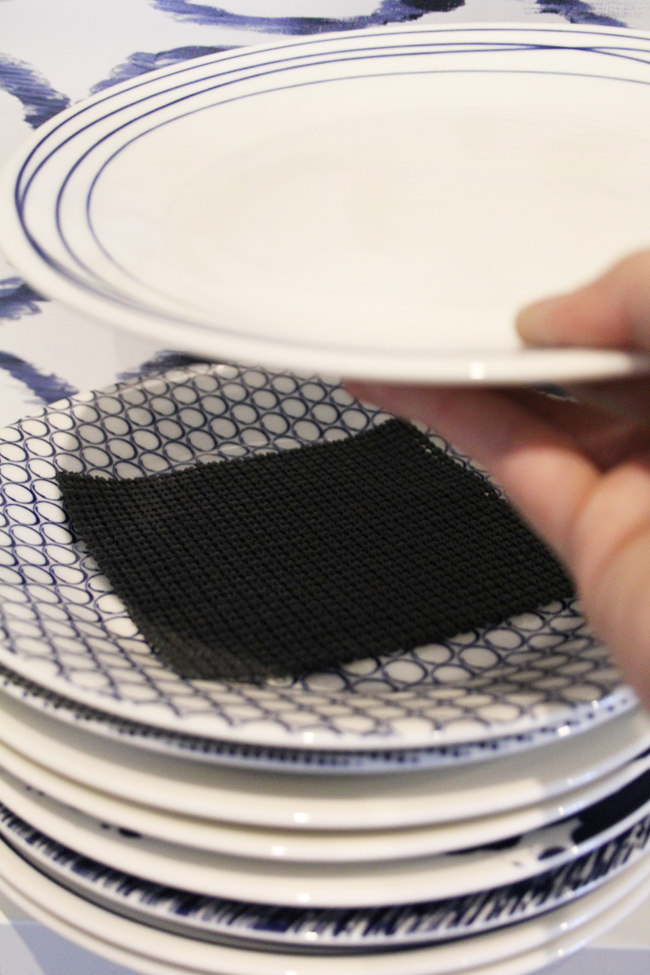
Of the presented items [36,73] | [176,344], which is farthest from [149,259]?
[36,73]

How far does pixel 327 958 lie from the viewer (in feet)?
1.13

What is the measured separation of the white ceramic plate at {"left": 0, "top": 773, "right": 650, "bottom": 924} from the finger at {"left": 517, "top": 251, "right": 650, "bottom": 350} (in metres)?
0.22

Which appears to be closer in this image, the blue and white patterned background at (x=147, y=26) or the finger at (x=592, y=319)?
the finger at (x=592, y=319)

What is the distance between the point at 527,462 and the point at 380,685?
0.13m

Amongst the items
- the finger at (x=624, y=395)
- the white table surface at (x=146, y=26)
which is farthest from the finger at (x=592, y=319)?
the white table surface at (x=146, y=26)

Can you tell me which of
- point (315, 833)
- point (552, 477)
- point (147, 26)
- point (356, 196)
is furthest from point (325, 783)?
point (147, 26)

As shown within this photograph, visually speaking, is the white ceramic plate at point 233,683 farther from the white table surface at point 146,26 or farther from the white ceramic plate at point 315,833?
the white table surface at point 146,26

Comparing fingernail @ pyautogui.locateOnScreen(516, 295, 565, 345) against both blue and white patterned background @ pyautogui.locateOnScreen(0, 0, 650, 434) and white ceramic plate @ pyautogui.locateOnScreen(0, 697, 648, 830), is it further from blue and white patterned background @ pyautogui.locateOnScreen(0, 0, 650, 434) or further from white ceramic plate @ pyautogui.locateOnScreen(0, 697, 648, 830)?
blue and white patterned background @ pyautogui.locateOnScreen(0, 0, 650, 434)

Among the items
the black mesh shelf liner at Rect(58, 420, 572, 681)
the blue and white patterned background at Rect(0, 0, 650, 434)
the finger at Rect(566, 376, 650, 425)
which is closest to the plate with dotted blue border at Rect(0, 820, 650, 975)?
the black mesh shelf liner at Rect(58, 420, 572, 681)

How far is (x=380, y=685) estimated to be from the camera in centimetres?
41

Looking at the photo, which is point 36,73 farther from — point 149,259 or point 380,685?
point 380,685

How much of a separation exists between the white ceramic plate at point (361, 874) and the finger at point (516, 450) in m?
0.12

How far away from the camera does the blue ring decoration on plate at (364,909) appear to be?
13.2 inches

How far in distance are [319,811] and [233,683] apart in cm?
8
